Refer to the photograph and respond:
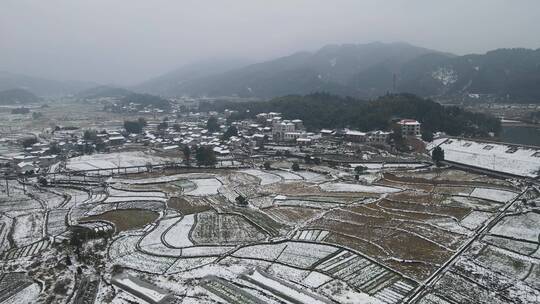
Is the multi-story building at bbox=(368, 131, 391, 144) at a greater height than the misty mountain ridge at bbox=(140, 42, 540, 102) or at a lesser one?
lesser

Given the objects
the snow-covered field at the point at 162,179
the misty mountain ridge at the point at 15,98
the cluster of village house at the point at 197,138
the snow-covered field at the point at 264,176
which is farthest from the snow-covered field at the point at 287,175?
the misty mountain ridge at the point at 15,98

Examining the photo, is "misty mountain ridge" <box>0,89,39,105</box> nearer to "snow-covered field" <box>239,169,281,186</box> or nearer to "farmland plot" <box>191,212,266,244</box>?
"snow-covered field" <box>239,169,281,186</box>

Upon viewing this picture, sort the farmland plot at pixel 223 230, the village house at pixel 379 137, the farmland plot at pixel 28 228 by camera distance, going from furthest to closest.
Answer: the village house at pixel 379 137 < the farmland plot at pixel 28 228 < the farmland plot at pixel 223 230

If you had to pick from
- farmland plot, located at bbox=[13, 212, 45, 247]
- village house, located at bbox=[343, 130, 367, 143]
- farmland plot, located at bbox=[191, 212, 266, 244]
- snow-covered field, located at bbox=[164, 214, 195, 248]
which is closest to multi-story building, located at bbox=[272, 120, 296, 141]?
village house, located at bbox=[343, 130, 367, 143]

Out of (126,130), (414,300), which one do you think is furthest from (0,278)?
(126,130)

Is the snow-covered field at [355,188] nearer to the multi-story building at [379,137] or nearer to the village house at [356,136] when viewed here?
the multi-story building at [379,137]

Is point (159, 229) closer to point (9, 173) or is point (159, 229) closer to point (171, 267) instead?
point (171, 267)
